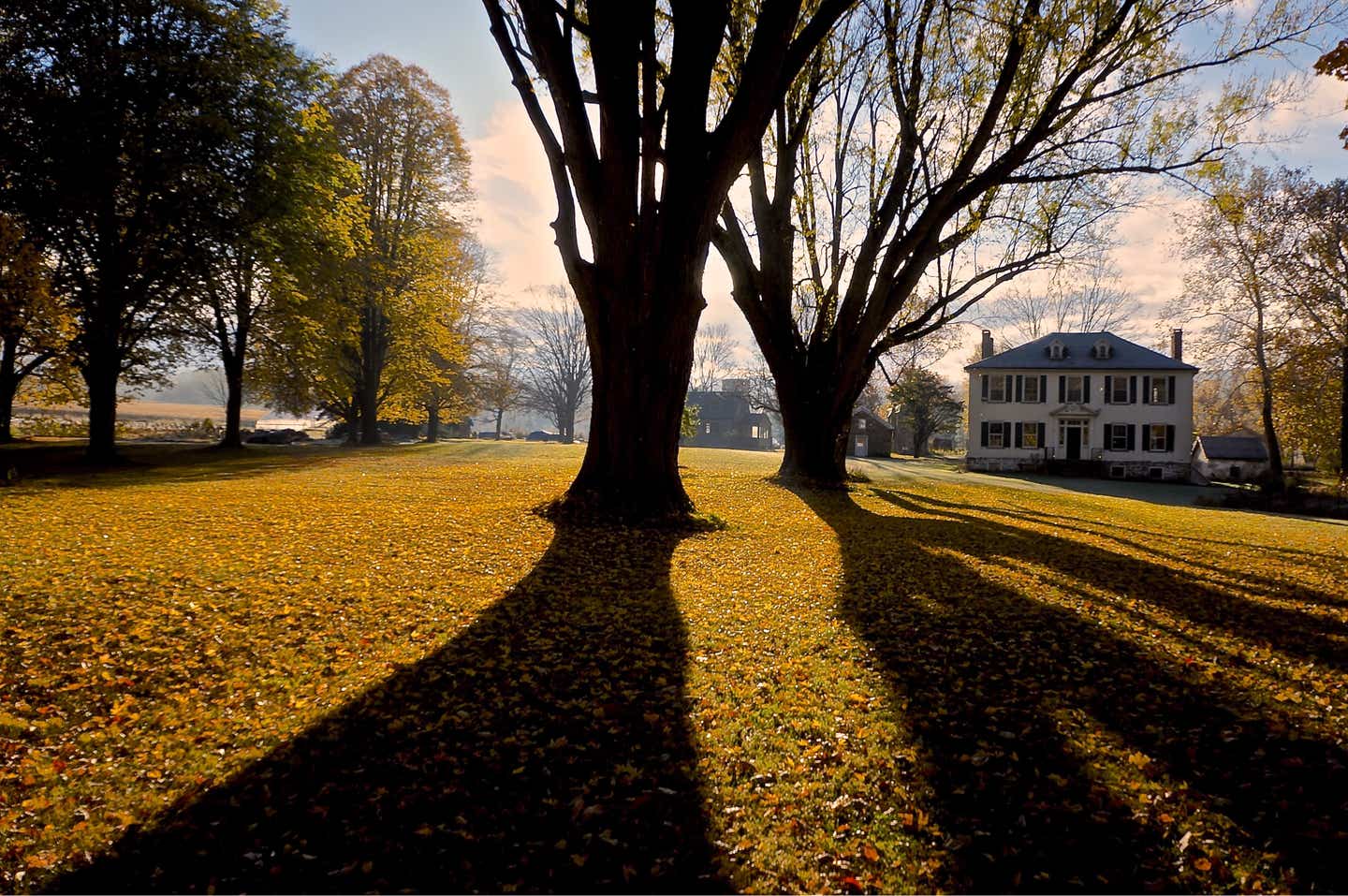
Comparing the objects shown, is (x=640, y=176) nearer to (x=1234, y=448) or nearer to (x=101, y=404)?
(x=101, y=404)

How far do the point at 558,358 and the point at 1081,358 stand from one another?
128 ft

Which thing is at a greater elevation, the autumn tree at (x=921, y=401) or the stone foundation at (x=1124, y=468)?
the autumn tree at (x=921, y=401)

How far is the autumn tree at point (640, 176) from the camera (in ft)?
25.6

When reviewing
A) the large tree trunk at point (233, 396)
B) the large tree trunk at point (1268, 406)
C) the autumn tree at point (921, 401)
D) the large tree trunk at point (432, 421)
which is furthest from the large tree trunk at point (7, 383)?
the large tree trunk at point (1268, 406)

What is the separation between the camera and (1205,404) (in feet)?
184

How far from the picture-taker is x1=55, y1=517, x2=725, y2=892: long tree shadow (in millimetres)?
2270

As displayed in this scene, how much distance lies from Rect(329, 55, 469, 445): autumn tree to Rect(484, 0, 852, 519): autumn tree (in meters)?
17.7

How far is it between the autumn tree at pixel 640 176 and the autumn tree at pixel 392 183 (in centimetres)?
1774

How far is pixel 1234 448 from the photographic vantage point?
40.0 metres

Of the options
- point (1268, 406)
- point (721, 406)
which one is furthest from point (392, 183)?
point (721, 406)

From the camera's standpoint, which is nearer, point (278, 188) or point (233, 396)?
point (278, 188)

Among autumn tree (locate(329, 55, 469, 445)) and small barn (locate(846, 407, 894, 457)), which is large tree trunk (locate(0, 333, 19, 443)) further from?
small barn (locate(846, 407, 894, 457))

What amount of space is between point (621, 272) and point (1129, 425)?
40.5 meters

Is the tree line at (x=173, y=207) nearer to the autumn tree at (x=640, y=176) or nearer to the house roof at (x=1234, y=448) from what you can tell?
the autumn tree at (x=640, y=176)
